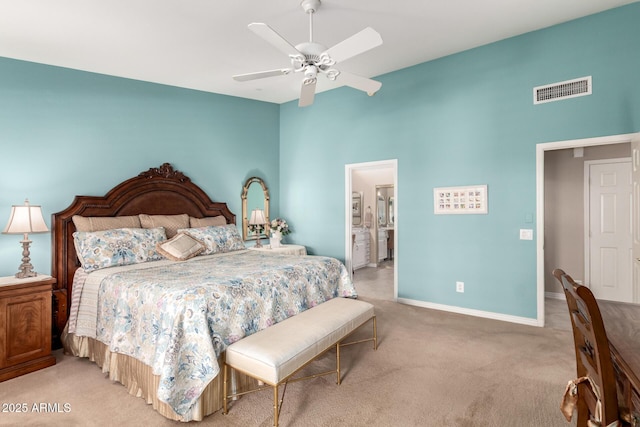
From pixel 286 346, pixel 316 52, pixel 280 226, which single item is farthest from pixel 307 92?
pixel 280 226

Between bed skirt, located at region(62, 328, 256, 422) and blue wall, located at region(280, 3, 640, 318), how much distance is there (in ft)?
9.51

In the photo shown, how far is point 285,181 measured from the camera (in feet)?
19.5

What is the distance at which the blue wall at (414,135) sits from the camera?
10.9ft

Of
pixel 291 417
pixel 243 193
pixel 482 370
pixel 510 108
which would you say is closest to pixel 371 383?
pixel 291 417

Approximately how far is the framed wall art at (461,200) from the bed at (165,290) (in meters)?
1.67

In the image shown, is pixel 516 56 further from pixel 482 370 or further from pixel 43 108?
pixel 43 108

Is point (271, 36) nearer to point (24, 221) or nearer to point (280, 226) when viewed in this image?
point (24, 221)

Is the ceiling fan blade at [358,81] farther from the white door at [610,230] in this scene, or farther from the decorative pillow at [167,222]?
the white door at [610,230]

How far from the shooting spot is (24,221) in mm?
2969

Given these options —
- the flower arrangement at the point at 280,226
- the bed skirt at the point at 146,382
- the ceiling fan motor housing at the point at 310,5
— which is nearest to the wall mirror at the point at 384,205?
the flower arrangement at the point at 280,226

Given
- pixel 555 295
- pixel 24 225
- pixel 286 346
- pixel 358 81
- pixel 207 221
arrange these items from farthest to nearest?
1. pixel 555 295
2. pixel 207 221
3. pixel 24 225
4. pixel 358 81
5. pixel 286 346

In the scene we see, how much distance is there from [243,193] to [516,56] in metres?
4.07

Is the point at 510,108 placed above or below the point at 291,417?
above

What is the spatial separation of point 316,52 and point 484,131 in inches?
96.8
